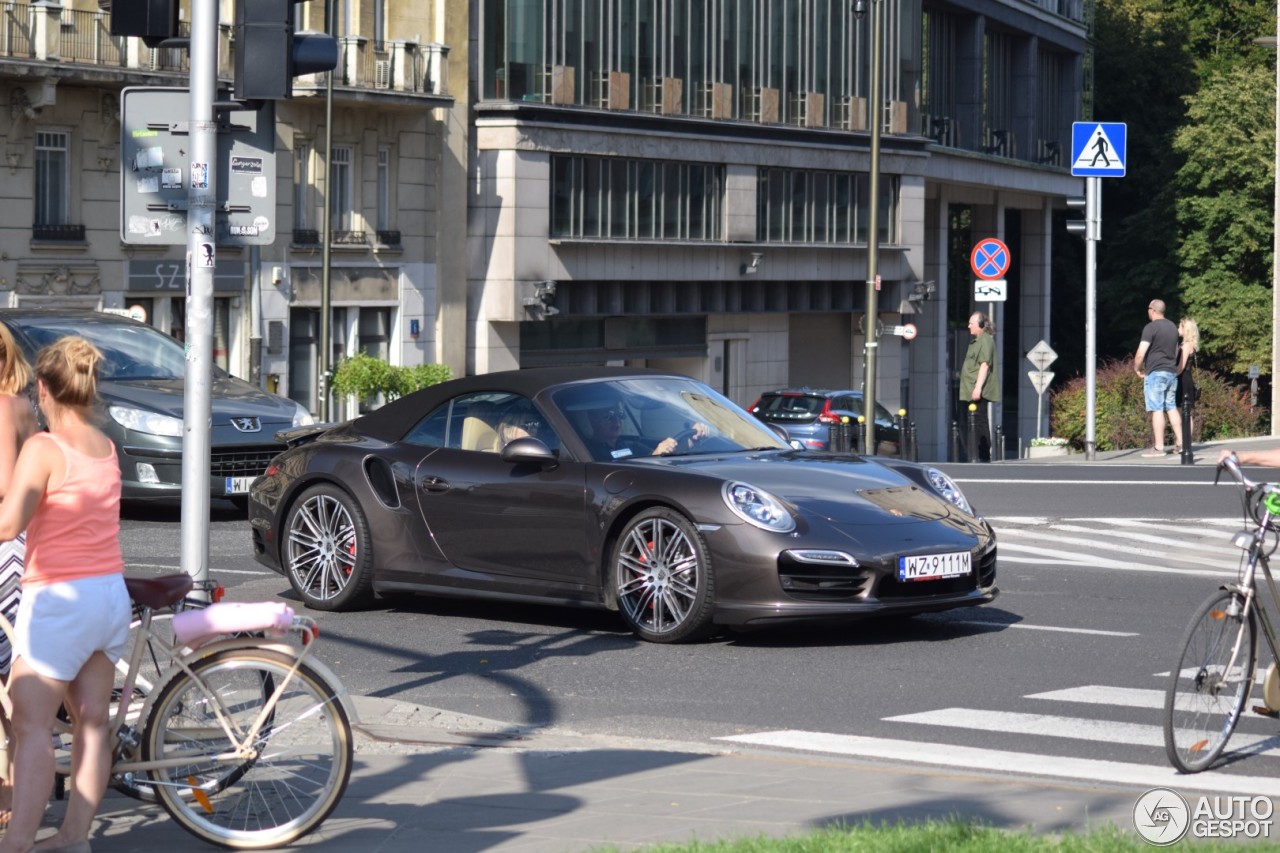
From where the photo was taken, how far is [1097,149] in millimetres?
32781

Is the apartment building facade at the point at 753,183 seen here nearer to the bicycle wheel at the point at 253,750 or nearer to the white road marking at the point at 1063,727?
the white road marking at the point at 1063,727

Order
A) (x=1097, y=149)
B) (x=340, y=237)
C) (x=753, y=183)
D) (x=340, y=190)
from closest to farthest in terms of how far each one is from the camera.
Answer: (x=1097, y=149), (x=340, y=237), (x=340, y=190), (x=753, y=183)

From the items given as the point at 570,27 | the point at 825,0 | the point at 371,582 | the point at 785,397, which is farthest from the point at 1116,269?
the point at 371,582

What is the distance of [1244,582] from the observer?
820cm

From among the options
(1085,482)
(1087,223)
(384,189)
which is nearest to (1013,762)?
(1085,482)

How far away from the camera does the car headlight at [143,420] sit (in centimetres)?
1848

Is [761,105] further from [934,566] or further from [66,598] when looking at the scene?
[66,598]

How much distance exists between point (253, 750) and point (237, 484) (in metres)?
12.3

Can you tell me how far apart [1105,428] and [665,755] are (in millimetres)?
34194

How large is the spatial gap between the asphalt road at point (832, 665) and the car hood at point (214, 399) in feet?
10.3

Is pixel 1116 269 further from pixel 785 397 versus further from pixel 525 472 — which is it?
pixel 525 472

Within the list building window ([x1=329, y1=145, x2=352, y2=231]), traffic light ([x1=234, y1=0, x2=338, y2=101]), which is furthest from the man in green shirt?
traffic light ([x1=234, y1=0, x2=338, y2=101])

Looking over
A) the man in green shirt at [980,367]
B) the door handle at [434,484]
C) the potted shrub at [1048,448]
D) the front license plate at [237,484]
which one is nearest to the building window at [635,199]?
the potted shrub at [1048,448]

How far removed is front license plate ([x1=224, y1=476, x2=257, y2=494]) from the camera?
18703mm
